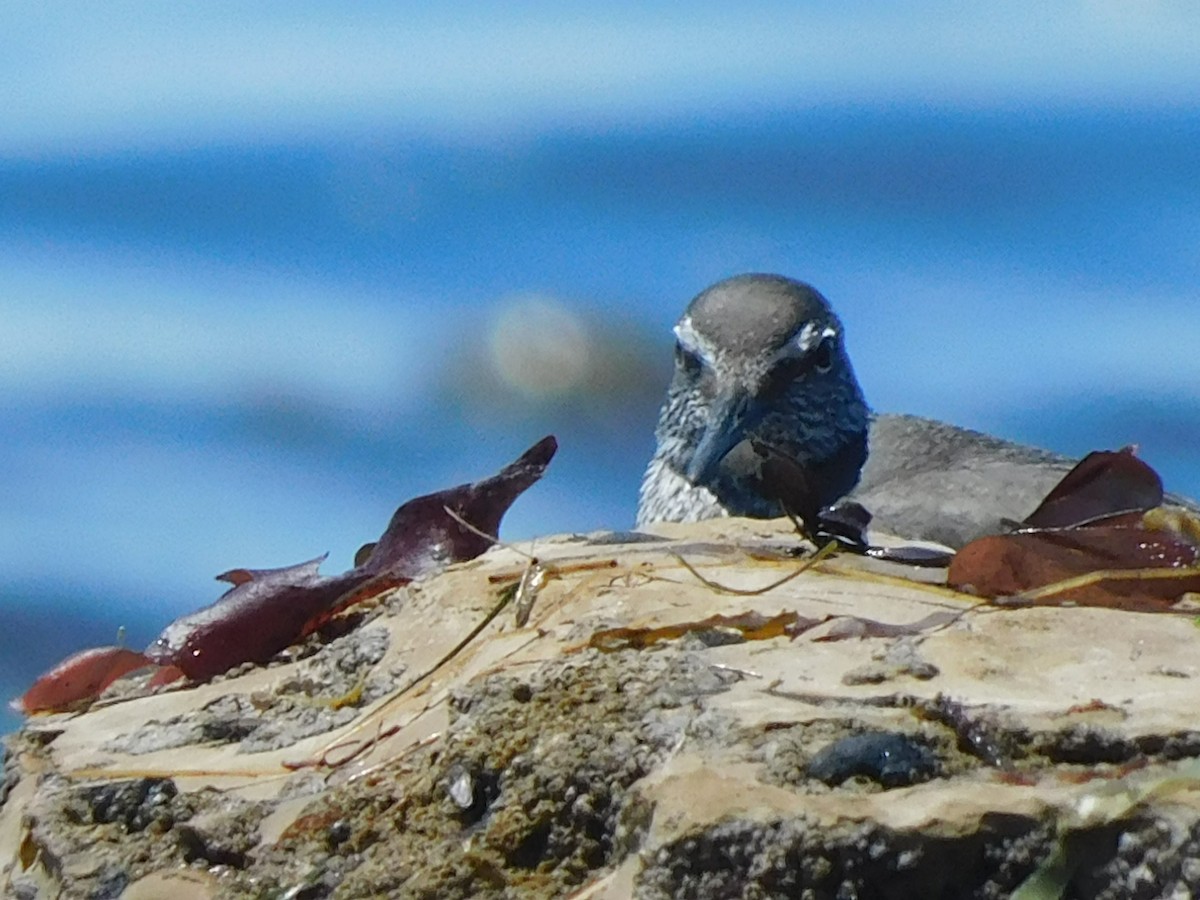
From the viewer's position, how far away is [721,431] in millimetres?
6855

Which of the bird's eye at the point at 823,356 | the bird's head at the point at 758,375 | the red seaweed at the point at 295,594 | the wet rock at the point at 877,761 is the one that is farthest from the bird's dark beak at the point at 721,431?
the wet rock at the point at 877,761

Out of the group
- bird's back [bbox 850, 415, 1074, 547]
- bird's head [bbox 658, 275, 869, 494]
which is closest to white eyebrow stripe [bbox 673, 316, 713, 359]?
bird's head [bbox 658, 275, 869, 494]

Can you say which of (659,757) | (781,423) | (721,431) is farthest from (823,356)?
(659,757)

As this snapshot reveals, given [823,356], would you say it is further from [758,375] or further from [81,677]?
[81,677]

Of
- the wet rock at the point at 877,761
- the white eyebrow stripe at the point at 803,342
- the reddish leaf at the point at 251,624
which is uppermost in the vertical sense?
the white eyebrow stripe at the point at 803,342

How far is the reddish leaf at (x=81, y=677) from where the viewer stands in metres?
3.74

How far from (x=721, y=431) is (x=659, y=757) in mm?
4429

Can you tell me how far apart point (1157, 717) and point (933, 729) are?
0.27m

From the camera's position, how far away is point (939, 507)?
6.15 metres

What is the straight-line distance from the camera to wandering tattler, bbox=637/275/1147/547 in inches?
273

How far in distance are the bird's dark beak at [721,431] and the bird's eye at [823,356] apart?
0.42 m

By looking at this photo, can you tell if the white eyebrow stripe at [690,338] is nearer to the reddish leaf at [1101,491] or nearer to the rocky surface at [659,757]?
the reddish leaf at [1101,491]

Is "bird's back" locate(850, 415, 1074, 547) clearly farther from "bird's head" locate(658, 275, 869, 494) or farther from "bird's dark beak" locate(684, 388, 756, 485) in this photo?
"bird's dark beak" locate(684, 388, 756, 485)

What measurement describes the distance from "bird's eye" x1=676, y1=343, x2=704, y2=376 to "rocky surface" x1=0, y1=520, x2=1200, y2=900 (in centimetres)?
394
